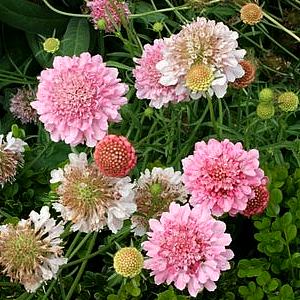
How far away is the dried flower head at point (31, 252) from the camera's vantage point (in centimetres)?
93

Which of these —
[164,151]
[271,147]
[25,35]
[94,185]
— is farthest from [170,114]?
[25,35]

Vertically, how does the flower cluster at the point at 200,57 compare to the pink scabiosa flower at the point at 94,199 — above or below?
above

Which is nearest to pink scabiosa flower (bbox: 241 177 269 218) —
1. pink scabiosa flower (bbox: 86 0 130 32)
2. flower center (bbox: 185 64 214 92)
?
flower center (bbox: 185 64 214 92)

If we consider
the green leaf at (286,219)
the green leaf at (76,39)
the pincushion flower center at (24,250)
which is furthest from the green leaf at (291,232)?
the green leaf at (76,39)

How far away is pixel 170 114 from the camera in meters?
1.26

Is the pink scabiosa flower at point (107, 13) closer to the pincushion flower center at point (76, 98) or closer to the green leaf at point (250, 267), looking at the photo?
the pincushion flower center at point (76, 98)

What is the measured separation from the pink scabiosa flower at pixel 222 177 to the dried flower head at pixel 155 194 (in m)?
0.07

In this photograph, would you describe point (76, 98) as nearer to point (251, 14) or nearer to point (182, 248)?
point (182, 248)

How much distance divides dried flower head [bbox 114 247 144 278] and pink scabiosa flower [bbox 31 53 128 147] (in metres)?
0.15

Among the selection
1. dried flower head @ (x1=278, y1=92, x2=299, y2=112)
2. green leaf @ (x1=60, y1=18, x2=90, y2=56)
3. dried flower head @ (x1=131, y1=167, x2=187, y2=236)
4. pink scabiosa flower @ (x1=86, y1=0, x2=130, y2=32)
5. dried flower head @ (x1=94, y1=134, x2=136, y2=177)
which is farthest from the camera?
green leaf @ (x1=60, y1=18, x2=90, y2=56)

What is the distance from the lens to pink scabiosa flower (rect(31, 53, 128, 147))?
97 cm

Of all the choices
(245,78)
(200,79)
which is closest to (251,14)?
(245,78)

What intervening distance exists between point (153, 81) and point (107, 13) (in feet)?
0.64

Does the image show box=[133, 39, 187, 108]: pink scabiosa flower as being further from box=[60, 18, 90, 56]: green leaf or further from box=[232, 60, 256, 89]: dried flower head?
box=[60, 18, 90, 56]: green leaf
